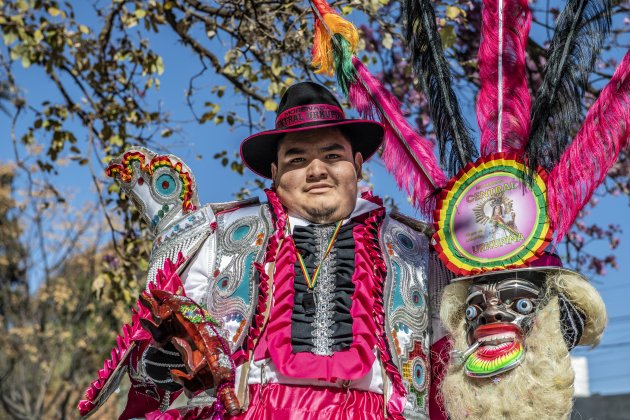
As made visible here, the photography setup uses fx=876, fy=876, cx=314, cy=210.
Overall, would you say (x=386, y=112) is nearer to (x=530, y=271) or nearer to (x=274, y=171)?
(x=274, y=171)

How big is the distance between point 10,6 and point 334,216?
3.98 meters

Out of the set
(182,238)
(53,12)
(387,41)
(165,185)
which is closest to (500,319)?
(182,238)

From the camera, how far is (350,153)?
12.4 feet

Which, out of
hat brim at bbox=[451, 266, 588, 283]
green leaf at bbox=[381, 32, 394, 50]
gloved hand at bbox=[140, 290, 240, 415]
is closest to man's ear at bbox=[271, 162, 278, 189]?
gloved hand at bbox=[140, 290, 240, 415]

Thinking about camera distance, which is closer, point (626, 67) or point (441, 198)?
point (626, 67)

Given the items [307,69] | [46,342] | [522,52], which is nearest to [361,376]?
[522,52]

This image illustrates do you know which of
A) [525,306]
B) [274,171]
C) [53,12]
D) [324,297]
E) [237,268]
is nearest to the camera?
[525,306]

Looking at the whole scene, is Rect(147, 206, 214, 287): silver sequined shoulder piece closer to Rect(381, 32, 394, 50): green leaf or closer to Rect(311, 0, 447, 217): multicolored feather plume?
Rect(311, 0, 447, 217): multicolored feather plume

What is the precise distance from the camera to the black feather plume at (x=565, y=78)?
3229 millimetres

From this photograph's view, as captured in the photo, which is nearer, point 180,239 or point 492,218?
point 492,218

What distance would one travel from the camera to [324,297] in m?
3.46

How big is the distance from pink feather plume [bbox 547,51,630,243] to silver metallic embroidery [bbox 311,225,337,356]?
2.94 feet

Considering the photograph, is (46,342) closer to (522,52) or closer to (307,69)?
(307,69)

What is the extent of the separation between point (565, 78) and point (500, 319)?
924mm
